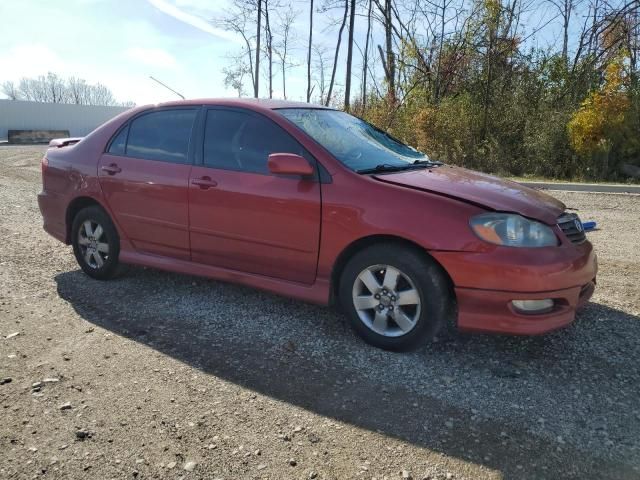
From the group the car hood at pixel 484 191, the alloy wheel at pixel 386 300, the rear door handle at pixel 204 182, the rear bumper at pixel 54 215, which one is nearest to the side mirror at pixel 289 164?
the car hood at pixel 484 191

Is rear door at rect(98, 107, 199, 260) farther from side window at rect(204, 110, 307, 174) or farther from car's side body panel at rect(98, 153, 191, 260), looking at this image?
side window at rect(204, 110, 307, 174)

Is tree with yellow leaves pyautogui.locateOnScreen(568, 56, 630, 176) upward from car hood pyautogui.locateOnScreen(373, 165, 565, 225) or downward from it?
upward

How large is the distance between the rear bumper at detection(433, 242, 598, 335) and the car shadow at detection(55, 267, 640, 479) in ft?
1.04

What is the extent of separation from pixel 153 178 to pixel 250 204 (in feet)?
3.35

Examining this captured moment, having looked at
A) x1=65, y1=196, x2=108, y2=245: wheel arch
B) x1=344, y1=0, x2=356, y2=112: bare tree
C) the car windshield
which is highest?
x1=344, y1=0, x2=356, y2=112: bare tree

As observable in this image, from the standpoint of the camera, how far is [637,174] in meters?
11.9

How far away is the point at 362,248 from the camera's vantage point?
3.48m

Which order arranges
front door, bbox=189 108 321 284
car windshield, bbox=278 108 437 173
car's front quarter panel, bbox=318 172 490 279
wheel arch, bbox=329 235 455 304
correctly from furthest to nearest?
car windshield, bbox=278 108 437 173 → front door, bbox=189 108 321 284 → wheel arch, bbox=329 235 455 304 → car's front quarter panel, bbox=318 172 490 279

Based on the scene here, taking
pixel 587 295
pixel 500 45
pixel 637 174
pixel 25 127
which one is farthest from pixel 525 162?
pixel 25 127

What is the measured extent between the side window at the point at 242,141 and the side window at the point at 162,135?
23cm

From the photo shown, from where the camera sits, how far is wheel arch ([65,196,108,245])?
4820 mm

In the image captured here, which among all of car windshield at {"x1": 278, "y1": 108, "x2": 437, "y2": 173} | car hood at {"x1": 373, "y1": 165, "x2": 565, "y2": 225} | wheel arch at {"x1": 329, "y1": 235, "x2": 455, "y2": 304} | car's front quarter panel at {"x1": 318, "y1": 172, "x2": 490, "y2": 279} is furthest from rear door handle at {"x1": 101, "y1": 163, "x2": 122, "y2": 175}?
car hood at {"x1": 373, "y1": 165, "x2": 565, "y2": 225}

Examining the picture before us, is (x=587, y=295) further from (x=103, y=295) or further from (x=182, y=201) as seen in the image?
(x=103, y=295)

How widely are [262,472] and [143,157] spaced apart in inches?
118
